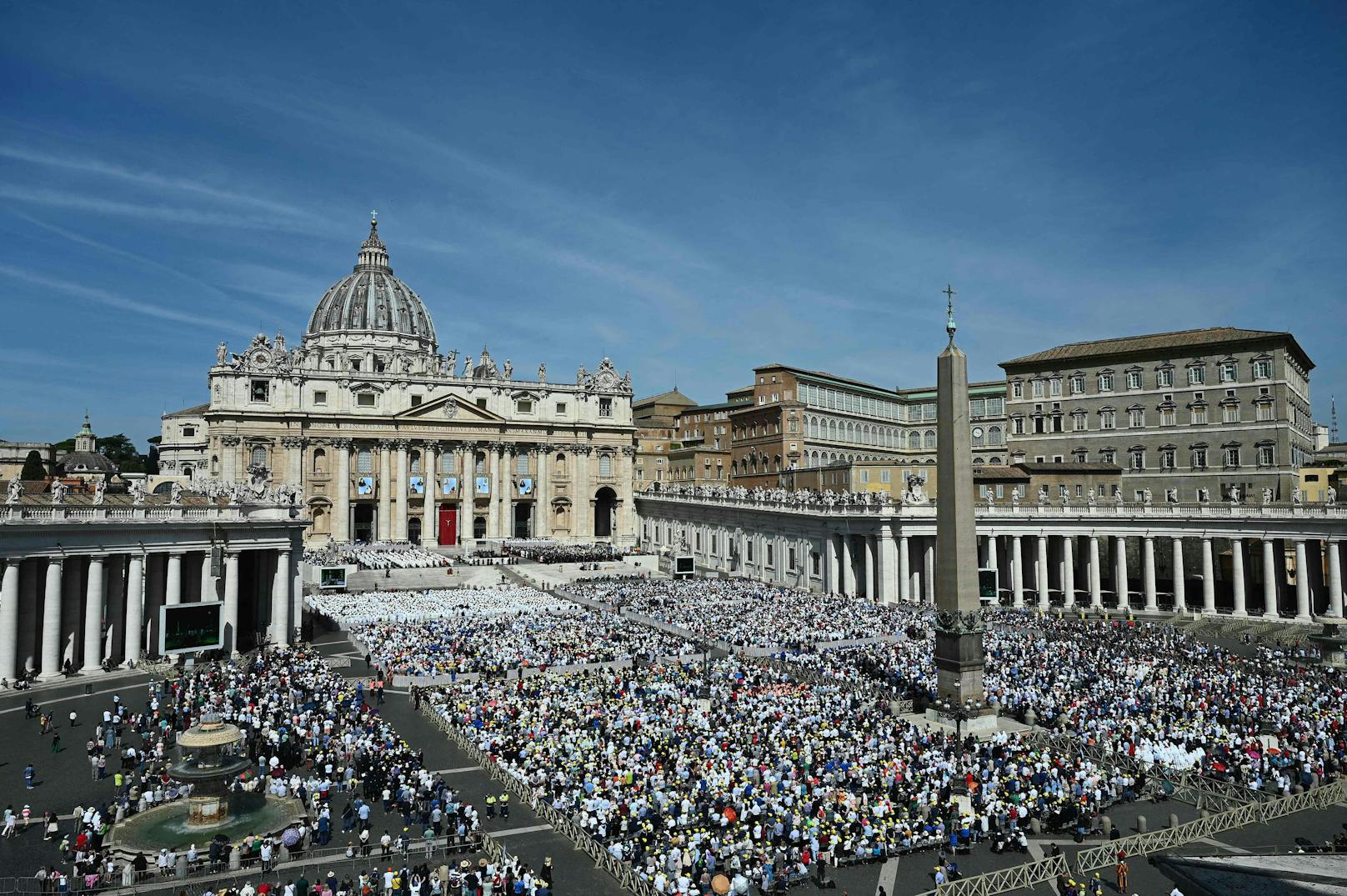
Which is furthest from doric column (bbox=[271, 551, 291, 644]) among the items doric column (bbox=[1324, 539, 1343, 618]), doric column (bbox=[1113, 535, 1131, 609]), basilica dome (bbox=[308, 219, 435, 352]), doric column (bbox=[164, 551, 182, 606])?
basilica dome (bbox=[308, 219, 435, 352])

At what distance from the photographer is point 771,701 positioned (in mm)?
26984

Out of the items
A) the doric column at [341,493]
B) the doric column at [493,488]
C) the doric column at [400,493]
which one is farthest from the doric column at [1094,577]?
the doric column at [341,493]

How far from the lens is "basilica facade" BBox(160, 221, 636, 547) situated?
8775cm

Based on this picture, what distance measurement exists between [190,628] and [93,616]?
13.2 feet

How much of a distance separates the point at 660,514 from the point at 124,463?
124046 mm

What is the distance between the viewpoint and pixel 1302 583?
151ft

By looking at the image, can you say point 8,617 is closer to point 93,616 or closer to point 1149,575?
point 93,616

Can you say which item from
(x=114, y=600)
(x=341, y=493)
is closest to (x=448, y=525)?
(x=341, y=493)

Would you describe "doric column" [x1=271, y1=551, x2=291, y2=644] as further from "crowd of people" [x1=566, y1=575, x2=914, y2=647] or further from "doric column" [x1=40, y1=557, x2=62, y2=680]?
"crowd of people" [x1=566, y1=575, x2=914, y2=647]

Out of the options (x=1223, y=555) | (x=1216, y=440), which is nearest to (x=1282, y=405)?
(x=1216, y=440)

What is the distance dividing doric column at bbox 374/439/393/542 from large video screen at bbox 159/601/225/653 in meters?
58.4

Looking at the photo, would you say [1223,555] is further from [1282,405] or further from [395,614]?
[395,614]

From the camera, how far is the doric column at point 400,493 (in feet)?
303

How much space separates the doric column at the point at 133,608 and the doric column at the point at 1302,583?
5282cm
